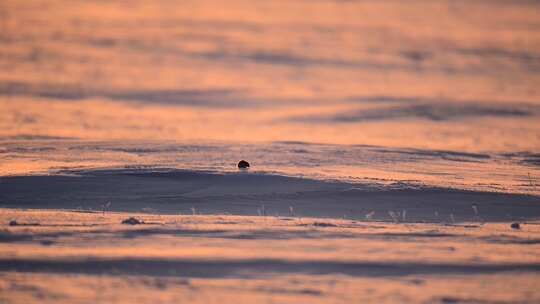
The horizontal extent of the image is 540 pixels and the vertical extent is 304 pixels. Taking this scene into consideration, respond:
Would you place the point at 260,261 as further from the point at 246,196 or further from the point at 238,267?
the point at 246,196

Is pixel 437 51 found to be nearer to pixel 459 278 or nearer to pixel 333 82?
pixel 333 82

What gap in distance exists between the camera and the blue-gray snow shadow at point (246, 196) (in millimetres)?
8297

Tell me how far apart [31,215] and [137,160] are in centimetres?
253

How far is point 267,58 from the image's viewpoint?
65.0ft

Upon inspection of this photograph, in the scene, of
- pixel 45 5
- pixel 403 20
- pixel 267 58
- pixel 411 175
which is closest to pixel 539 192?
pixel 411 175

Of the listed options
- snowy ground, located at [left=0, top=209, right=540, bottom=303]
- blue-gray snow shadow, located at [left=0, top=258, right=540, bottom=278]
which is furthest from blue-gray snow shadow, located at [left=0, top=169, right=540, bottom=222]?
blue-gray snow shadow, located at [left=0, top=258, right=540, bottom=278]

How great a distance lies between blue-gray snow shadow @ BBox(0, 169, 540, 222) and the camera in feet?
27.2

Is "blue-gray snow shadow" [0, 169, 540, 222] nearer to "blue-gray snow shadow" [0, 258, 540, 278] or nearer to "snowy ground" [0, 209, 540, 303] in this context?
"snowy ground" [0, 209, 540, 303]

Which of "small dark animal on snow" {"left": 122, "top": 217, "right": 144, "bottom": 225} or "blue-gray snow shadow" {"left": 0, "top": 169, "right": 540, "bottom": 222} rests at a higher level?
"blue-gray snow shadow" {"left": 0, "top": 169, "right": 540, "bottom": 222}

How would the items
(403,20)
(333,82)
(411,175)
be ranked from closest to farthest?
(411,175), (333,82), (403,20)

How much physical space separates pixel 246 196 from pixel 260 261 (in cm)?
236

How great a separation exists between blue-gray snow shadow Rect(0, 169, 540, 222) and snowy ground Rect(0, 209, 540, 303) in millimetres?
557

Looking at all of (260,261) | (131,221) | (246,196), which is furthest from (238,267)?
(246,196)

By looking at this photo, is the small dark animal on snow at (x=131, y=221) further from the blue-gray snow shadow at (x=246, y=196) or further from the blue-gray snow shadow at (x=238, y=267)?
the blue-gray snow shadow at (x=238, y=267)
